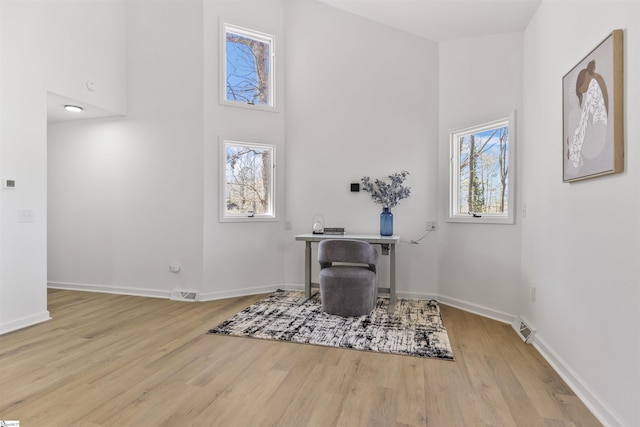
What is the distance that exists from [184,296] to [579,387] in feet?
12.9

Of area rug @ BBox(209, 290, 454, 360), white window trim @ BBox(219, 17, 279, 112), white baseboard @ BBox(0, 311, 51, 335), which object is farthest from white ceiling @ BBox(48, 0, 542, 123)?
area rug @ BBox(209, 290, 454, 360)

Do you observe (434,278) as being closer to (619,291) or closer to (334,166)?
(334,166)

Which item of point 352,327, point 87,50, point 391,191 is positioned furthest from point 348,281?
point 87,50

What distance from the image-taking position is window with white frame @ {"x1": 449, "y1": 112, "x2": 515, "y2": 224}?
342cm

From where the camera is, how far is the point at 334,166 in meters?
4.60

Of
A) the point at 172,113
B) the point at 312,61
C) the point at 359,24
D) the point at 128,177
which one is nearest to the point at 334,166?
the point at 312,61

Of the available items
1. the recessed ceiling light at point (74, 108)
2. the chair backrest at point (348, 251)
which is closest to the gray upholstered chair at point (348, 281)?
the chair backrest at point (348, 251)

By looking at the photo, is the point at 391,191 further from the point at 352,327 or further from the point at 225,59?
the point at 225,59

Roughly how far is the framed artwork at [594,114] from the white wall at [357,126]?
1.97 m

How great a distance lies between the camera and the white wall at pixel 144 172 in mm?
4312

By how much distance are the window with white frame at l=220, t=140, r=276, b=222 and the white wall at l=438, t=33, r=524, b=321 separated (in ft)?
7.31

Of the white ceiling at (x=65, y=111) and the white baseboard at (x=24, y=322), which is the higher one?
the white ceiling at (x=65, y=111)

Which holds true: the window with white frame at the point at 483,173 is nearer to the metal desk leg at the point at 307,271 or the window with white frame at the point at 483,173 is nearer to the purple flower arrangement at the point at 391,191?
the purple flower arrangement at the point at 391,191

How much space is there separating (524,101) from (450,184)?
1.15 metres
